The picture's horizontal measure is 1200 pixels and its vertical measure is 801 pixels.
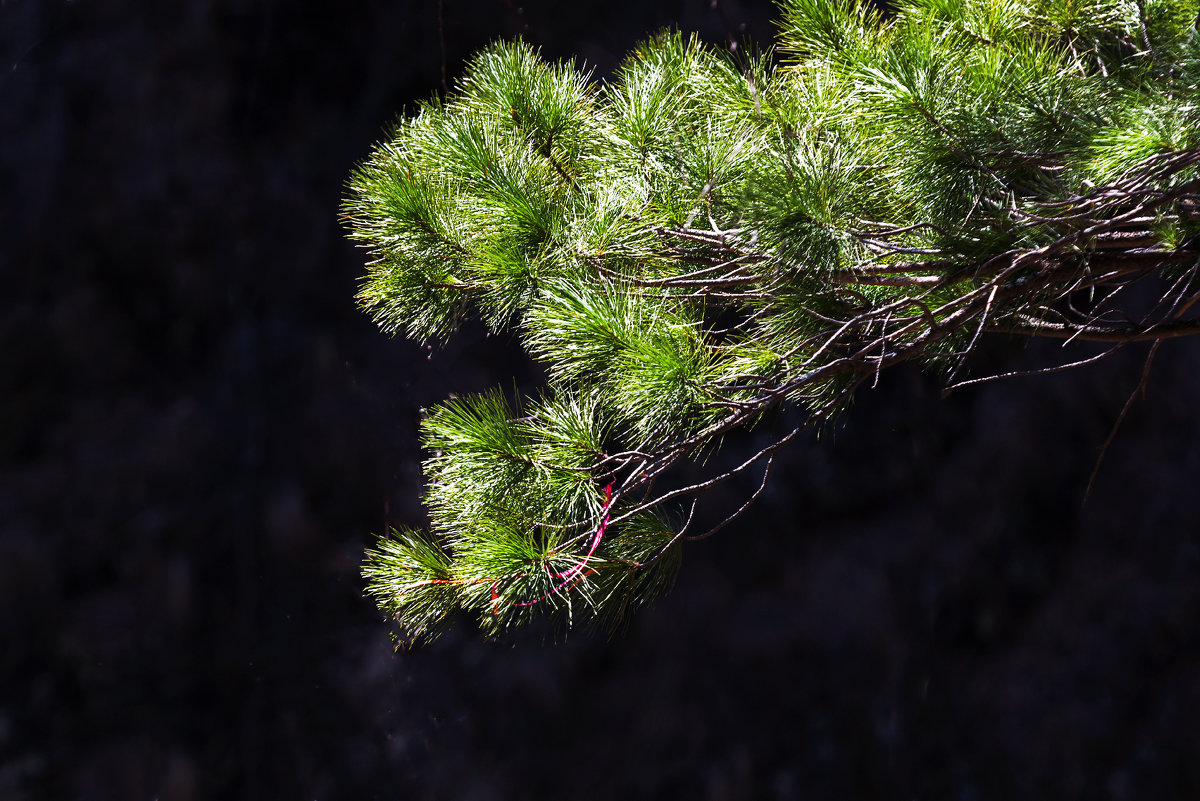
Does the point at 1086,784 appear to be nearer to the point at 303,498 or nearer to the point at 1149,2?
the point at 1149,2

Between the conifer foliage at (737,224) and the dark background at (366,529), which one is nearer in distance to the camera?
the conifer foliage at (737,224)

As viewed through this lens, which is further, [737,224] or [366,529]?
[366,529]

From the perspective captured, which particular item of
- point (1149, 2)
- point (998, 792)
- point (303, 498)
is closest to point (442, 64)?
point (303, 498)

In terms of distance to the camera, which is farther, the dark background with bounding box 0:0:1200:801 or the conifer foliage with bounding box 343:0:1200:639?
the dark background with bounding box 0:0:1200:801

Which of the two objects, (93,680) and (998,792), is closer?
(998,792)
